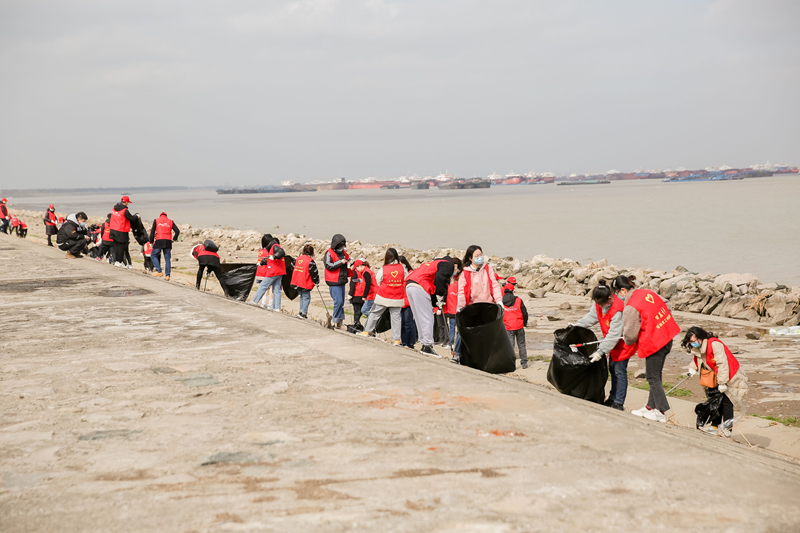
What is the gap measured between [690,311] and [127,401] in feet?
44.4

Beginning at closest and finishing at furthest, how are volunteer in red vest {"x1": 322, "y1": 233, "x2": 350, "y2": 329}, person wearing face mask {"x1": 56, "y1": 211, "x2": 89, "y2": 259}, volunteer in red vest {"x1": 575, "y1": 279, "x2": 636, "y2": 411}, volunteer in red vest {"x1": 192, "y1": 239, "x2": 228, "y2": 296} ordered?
1. volunteer in red vest {"x1": 575, "y1": 279, "x2": 636, "y2": 411}
2. volunteer in red vest {"x1": 322, "y1": 233, "x2": 350, "y2": 329}
3. volunteer in red vest {"x1": 192, "y1": 239, "x2": 228, "y2": 296}
4. person wearing face mask {"x1": 56, "y1": 211, "x2": 89, "y2": 259}

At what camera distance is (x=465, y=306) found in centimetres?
783

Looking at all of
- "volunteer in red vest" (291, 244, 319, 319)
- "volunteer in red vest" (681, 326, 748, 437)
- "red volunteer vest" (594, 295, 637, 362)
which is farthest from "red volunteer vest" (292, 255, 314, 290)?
"volunteer in red vest" (681, 326, 748, 437)

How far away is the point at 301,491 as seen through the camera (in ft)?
11.6

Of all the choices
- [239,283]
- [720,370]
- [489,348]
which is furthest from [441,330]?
[720,370]

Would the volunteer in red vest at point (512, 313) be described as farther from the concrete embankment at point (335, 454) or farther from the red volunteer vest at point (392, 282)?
the concrete embankment at point (335, 454)

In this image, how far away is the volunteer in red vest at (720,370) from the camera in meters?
6.17

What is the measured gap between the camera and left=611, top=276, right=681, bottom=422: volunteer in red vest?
637cm

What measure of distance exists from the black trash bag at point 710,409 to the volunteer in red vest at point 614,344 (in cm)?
68

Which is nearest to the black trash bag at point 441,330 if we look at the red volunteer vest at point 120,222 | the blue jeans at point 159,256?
the blue jeans at point 159,256

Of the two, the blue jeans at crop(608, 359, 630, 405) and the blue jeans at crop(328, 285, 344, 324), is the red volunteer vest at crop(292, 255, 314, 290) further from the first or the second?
the blue jeans at crop(608, 359, 630, 405)

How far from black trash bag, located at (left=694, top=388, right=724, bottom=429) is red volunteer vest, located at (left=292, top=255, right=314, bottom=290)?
19.4ft

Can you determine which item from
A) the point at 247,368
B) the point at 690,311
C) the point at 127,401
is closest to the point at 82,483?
the point at 127,401

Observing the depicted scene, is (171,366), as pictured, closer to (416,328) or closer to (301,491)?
(301,491)
